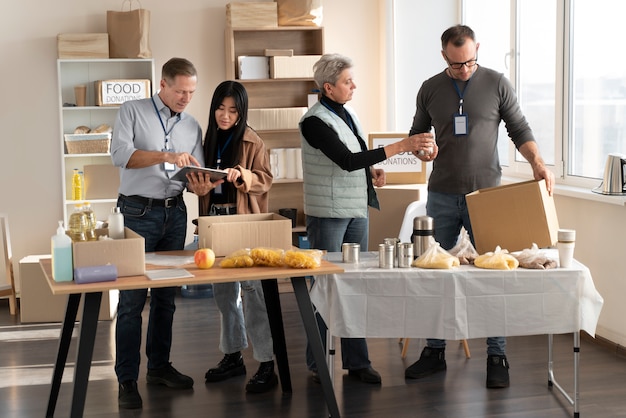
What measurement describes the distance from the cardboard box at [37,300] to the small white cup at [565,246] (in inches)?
134

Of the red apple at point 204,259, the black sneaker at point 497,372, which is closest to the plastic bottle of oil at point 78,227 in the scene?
the red apple at point 204,259

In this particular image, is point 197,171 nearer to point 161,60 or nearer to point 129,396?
point 129,396

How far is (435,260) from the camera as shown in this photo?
3.46 meters

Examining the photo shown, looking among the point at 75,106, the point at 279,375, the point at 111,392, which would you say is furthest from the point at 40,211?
the point at 279,375

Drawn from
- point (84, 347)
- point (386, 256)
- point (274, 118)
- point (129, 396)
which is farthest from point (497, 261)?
point (274, 118)

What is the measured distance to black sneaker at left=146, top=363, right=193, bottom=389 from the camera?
4.13 m

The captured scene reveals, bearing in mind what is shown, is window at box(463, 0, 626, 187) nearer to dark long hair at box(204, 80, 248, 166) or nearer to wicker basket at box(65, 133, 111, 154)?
dark long hair at box(204, 80, 248, 166)

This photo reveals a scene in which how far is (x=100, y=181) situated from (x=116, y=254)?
11.1 feet

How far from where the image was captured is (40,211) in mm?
6566

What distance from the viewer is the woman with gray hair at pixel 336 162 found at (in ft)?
12.6

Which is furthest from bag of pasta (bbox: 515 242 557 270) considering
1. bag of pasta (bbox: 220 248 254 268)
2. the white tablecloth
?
bag of pasta (bbox: 220 248 254 268)

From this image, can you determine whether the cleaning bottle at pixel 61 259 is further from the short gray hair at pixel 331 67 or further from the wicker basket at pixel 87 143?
the wicker basket at pixel 87 143

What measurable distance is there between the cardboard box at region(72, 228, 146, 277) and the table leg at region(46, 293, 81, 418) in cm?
35

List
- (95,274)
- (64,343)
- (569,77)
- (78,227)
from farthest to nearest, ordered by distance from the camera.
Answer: (569,77) < (64,343) < (78,227) < (95,274)
